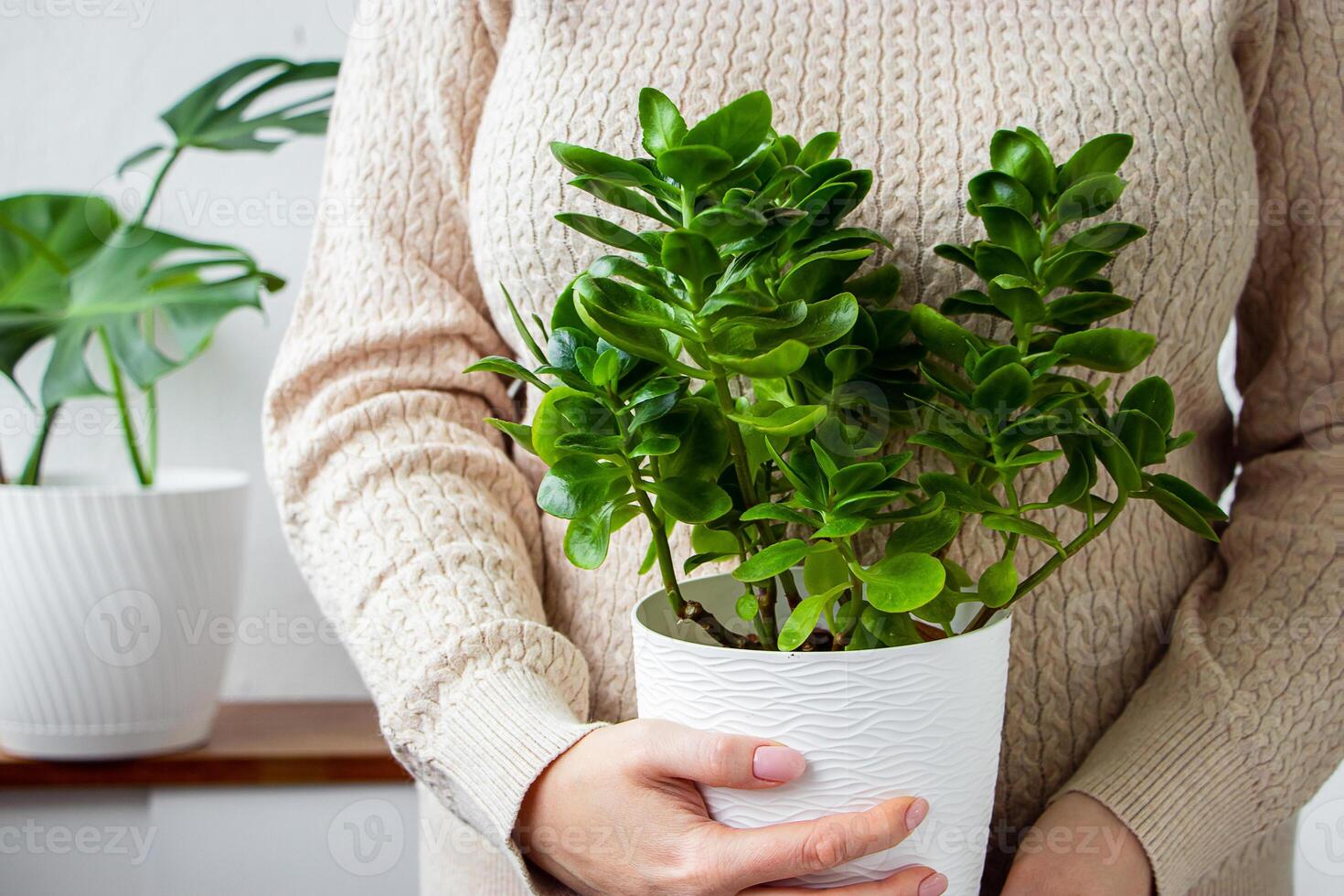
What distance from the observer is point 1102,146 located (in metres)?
0.42

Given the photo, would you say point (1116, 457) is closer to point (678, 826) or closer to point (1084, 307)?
point (1084, 307)

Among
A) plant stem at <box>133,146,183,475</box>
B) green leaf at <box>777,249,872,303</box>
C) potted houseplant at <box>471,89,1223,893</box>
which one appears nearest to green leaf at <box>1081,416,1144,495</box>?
potted houseplant at <box>471,89,1223,893</box>

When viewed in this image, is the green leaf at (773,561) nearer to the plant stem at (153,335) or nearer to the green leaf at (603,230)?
the green leaf at (603,230)

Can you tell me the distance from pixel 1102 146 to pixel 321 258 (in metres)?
0.48

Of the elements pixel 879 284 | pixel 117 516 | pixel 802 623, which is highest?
pixel 879 284

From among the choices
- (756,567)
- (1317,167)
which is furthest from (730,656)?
(1317,167)

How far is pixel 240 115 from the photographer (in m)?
1.16

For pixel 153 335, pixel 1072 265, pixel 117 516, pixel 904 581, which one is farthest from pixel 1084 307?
pixel 153 335

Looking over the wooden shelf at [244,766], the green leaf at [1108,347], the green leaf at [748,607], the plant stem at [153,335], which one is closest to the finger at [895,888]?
the green leaf at [748,607]

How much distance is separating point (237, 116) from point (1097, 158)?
3.27ft

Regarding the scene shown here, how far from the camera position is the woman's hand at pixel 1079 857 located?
1.64 ft

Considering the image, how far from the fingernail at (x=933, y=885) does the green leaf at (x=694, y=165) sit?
0.89 ft

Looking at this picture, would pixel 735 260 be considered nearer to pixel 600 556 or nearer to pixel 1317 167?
pixel 600 556

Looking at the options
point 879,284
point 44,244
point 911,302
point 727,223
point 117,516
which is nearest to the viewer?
point 727,223
